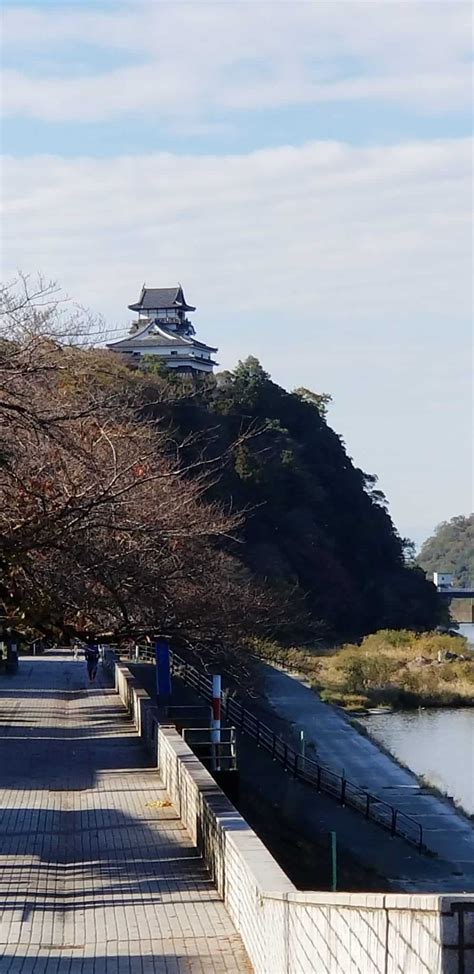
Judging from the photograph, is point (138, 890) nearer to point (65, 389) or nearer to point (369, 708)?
point (65, 389)

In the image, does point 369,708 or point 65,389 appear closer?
point 65,389

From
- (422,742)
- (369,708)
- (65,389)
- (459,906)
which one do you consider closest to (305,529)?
(369,708)

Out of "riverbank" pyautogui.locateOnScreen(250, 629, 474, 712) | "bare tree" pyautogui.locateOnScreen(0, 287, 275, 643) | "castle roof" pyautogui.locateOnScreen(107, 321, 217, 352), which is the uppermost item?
"castle roof" pyautogui.locateOnScreen(107, 321, 217, 352)

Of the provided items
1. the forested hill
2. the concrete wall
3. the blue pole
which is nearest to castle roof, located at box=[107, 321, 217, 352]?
the forested hill

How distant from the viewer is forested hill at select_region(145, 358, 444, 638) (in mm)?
73125

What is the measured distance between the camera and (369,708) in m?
58.2

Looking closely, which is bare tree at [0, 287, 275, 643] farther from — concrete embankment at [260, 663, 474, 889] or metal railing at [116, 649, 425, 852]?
concrete embankment at [260, 663, 474, 889]

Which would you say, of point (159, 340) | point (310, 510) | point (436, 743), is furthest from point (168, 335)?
point (436, 743)

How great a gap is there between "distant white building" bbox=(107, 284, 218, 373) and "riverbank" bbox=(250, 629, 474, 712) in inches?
1200

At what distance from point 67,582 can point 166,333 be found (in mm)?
86167

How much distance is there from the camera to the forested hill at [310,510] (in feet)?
240

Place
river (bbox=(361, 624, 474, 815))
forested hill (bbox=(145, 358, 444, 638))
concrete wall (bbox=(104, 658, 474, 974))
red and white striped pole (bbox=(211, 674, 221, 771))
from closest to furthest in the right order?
concrete wall (bbox=(104, 658, 474, 974))
red and white striped pole (bbox=(211, 674, 221, 771))
river (bbox=(361, 624, 474, 815))
forested hill (bbox=(145, 358, 444, 638))

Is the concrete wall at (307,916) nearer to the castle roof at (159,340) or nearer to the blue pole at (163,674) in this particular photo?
the blue pole at (163,674)

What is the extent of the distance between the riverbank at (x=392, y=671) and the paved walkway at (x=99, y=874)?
95.6 ft
